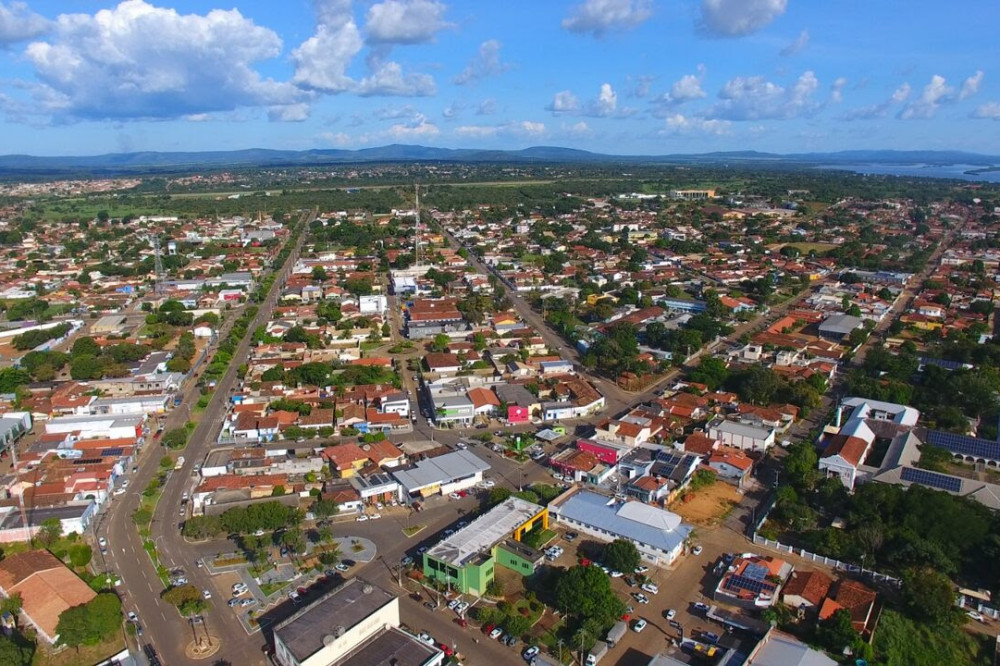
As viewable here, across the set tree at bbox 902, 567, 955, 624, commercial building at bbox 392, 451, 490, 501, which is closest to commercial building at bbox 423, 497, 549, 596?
commercial building at bbox 392, 451, 490, 501

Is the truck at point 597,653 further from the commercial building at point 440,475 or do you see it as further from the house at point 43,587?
the house at point 43,587

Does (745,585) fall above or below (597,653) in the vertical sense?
above

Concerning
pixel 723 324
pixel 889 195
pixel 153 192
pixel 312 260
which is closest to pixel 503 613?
pixel 723 324

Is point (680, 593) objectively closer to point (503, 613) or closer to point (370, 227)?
point (503, 613)

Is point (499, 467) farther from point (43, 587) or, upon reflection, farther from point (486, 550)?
point (43, 587)

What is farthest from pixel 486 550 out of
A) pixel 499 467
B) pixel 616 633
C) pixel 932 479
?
pixel 932 479
